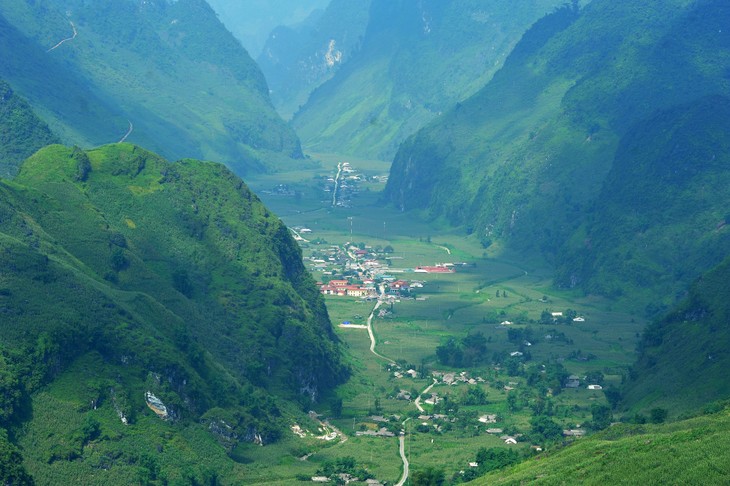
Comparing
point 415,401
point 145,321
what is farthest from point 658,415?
point 145,321

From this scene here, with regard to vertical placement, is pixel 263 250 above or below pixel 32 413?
above

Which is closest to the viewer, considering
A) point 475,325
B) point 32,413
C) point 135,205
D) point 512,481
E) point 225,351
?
point 512,481

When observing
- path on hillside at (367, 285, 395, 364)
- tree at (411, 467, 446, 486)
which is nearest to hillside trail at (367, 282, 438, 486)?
path on hillside at (367, 285, 395, 364)

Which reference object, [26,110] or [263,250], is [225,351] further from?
[26,110]

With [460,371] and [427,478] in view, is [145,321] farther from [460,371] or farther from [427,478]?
[460,371]

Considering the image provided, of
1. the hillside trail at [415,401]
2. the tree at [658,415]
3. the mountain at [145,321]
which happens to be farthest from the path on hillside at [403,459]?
the tree at [658,415]

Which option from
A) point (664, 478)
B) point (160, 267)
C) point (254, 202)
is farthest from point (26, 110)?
point (664, 478)

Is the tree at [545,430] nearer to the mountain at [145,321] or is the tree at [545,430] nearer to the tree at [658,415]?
the tree at [658,415]
